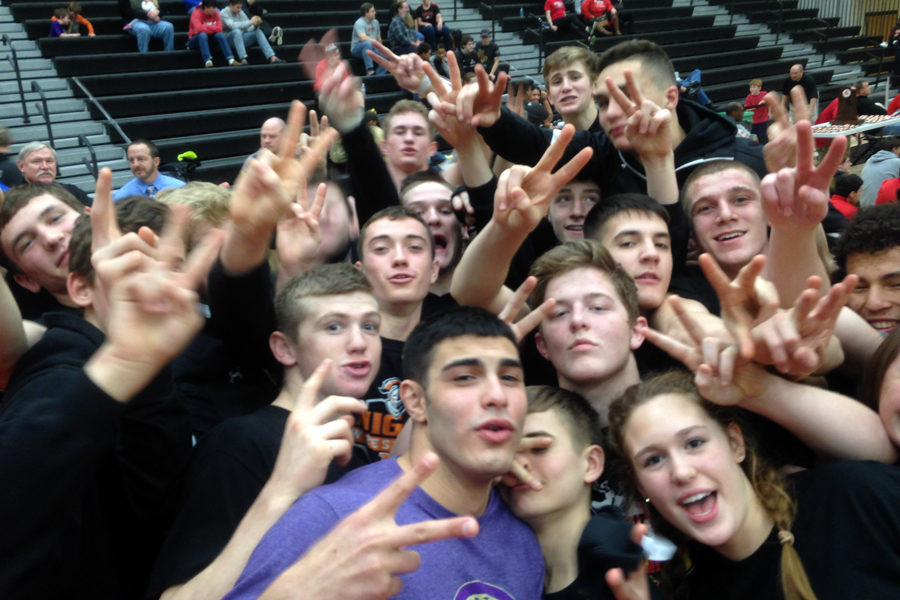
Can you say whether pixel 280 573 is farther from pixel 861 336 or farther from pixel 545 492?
pixel 861 336

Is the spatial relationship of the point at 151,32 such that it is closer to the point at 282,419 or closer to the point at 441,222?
the point at 441,222

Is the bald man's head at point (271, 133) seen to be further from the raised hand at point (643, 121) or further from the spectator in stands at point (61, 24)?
the spectator in stands at point (61, 24)

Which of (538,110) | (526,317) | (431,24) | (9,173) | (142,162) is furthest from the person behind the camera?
(431,24)

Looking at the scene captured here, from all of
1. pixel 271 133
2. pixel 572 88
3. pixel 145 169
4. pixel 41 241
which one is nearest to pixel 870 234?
pixel 572 88

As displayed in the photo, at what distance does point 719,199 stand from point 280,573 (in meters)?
2.34

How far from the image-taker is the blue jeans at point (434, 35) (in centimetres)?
1434

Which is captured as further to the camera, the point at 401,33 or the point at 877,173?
the point at 401,33

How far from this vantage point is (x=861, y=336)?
2.50 metres

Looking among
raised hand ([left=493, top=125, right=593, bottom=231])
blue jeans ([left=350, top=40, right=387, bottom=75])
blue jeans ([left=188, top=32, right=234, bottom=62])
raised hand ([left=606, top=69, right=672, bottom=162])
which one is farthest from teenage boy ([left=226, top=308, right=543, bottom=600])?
blue jeans ([left=350, top=40, right=387, bottom=75])

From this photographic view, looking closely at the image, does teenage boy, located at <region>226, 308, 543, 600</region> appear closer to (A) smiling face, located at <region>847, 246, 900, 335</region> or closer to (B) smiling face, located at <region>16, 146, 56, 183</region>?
(A) smiling face, located at <region>847, 246, 900, 335</region>

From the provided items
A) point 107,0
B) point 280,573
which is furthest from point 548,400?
point 107,0

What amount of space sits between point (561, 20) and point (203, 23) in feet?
25.7

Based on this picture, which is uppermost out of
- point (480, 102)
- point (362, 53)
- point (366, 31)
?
point (366, 31)

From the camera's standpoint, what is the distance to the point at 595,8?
53.3 feet
